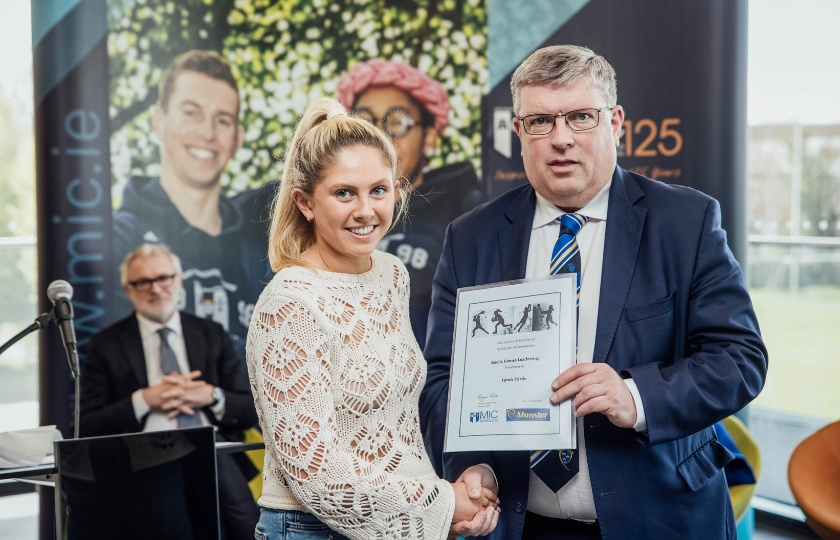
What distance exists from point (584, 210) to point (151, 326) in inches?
121

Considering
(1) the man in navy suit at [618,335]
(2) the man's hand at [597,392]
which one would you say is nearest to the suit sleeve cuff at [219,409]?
(1) the man in navy suit at [618,335]

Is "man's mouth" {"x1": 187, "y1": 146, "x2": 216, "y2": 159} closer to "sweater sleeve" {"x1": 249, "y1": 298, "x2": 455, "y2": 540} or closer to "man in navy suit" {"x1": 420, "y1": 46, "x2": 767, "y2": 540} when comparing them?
"man in navy suit" {"x1": 420, "y1": 46, "x2": 767, "y2": 540}

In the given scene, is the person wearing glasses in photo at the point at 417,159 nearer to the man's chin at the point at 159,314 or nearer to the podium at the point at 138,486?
the man's chin at the point at 159,314

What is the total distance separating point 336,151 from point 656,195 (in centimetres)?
94

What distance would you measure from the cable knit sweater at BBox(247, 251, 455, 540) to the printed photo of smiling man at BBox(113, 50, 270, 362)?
2.81m

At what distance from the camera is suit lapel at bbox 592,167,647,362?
2.30m

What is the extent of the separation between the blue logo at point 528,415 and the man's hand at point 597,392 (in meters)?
0.04

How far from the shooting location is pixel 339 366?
207 cm

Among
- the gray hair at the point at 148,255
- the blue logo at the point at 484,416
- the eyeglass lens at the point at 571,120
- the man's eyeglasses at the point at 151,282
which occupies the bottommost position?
the blue logo at the point at 484,416

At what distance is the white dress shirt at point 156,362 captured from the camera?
4723 mm

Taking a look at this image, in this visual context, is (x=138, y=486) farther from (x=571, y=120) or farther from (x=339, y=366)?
(x=571, y=120)

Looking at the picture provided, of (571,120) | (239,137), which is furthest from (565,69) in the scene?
(239,137)

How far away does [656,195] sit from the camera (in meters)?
2.46

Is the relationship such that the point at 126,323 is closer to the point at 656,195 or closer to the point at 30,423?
the point at 30,423
